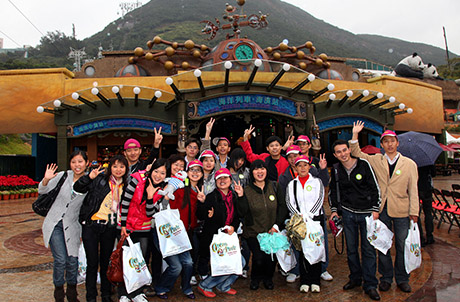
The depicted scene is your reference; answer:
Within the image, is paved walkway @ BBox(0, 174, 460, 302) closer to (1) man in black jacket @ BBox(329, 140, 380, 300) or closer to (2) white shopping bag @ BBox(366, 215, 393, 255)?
(1) man in black jacket @ BBox(329, 140, 380, 300)

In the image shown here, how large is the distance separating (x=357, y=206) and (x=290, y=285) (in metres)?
1.34

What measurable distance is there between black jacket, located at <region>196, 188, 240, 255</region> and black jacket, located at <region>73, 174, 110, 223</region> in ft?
3.63

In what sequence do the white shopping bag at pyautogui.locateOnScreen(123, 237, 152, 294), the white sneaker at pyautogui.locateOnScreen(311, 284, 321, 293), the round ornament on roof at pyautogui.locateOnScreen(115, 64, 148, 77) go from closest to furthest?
1. the white shopping bag at pyautogui.locateOnScreen(123, 237, 152, 294)
2. the white sneaker at pyautogui.locateOnScreen(311, 284, 321, 293)
3. the round ornament on roof at pyautogui.locateOnScreen(115, 64, 148, 77)

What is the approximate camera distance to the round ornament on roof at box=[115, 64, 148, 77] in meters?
13.1

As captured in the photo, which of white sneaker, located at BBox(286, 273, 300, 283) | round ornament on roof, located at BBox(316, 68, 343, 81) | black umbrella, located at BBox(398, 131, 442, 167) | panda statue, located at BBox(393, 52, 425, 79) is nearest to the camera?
white sneaker, located at BBox(286, 273, 300, 283)

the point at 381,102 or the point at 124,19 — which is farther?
the point at 124,19

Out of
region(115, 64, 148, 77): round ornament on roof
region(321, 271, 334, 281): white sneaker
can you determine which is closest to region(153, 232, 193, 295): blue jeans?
region(321, 271, 334, 281): white sneaker

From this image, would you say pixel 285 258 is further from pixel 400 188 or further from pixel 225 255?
pixel 400 188

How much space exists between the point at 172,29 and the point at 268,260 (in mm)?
78854

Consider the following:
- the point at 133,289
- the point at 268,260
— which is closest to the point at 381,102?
the point at 268,260

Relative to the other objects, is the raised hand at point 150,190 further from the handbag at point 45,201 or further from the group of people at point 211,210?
the handbag at point 45,201

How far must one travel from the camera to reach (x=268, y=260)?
3.88 m

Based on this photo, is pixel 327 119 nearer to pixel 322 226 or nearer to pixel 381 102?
pixel 381 102

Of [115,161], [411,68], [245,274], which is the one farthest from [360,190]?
[411,68]
